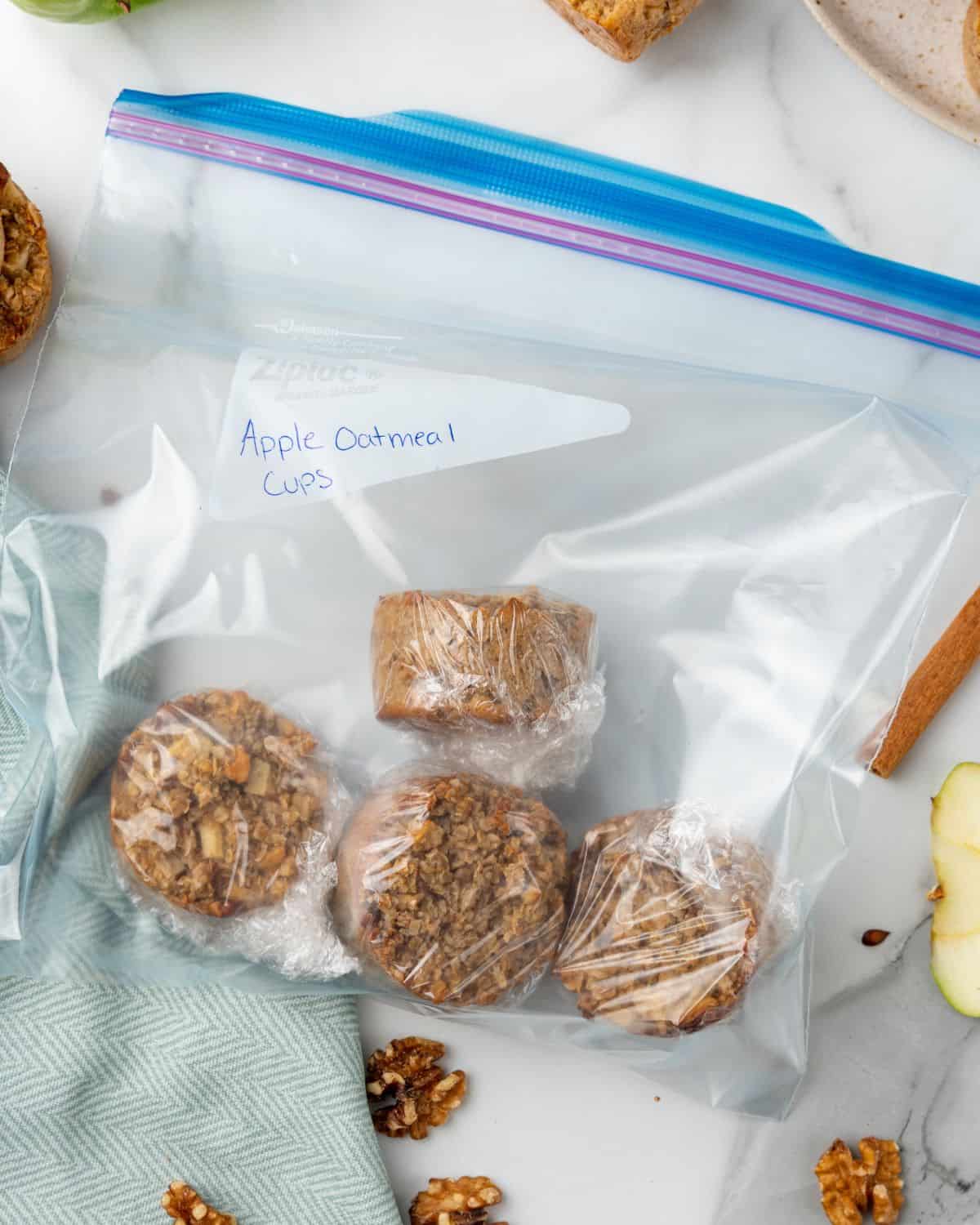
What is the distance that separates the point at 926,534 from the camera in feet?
3.48

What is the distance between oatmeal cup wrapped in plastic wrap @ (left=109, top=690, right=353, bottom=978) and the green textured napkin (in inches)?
5.2

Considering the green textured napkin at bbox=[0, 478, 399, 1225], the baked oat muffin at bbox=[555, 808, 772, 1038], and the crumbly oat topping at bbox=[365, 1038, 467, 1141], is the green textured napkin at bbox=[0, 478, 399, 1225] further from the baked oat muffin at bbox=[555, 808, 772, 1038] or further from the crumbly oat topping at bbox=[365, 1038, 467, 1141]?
the baked oat muffin at bbox=[555, 808, 772, 1038]

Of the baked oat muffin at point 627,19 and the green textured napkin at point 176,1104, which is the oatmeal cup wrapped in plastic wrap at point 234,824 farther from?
the baked oat muffin at point 627,19

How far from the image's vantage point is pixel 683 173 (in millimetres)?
1192

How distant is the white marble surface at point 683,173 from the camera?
1173 millimetres

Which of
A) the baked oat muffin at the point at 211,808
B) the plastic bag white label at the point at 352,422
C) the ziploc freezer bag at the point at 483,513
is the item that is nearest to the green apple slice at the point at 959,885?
the ziploc freezer bag at the point at 483,513

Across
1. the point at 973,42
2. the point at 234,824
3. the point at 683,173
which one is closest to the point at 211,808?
the point at 234,824

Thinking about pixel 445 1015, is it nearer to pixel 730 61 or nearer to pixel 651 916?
pixel 651 916

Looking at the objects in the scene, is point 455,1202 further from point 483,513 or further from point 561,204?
point 561,204

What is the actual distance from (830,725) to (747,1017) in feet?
0.86

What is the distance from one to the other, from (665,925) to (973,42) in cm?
80

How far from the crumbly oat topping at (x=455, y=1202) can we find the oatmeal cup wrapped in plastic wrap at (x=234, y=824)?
273 mm

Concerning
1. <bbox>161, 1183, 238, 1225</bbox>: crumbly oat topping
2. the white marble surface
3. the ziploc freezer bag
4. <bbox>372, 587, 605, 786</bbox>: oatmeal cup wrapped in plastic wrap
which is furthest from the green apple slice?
<bbox>161, 1183, 238, 1225</bbox>: crumbly oat topping

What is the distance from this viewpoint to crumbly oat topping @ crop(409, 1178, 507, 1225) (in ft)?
3.75
